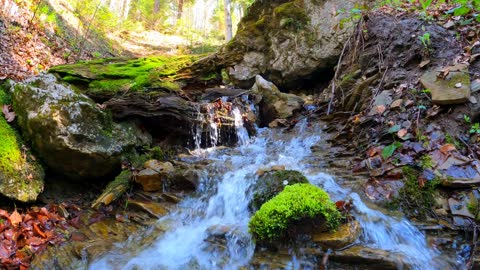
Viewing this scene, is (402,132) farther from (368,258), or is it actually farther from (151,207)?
(151,207)

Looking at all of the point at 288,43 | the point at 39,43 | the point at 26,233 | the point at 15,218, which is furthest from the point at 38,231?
the point at 288,43

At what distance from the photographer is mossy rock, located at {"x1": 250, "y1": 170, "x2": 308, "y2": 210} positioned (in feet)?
13.5

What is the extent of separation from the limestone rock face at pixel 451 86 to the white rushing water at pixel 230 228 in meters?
2.04

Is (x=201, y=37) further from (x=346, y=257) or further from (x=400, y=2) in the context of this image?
(x=346, y=257)

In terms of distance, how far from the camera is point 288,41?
9.33 metres

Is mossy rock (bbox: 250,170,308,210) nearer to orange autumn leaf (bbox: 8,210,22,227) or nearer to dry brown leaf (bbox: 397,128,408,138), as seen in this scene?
dry brown leaf (bbox: 397,128,408,138)

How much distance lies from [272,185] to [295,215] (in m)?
0.94

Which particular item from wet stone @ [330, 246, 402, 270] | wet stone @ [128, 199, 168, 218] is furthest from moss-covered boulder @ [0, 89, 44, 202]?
wet stone @ [330, 246, 402, 270]

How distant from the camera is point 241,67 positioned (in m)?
9.50

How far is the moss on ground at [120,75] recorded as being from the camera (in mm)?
6707

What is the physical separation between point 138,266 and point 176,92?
454cm

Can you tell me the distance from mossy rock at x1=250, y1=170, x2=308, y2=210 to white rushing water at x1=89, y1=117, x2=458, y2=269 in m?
0.23

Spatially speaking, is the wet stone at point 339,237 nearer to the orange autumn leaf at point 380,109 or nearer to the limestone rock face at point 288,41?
the orange autumn leaf at point 380,109

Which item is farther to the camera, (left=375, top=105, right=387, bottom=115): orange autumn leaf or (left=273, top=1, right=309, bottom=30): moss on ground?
(left=273, top=1, right=309, bottom=30): moss on ground
